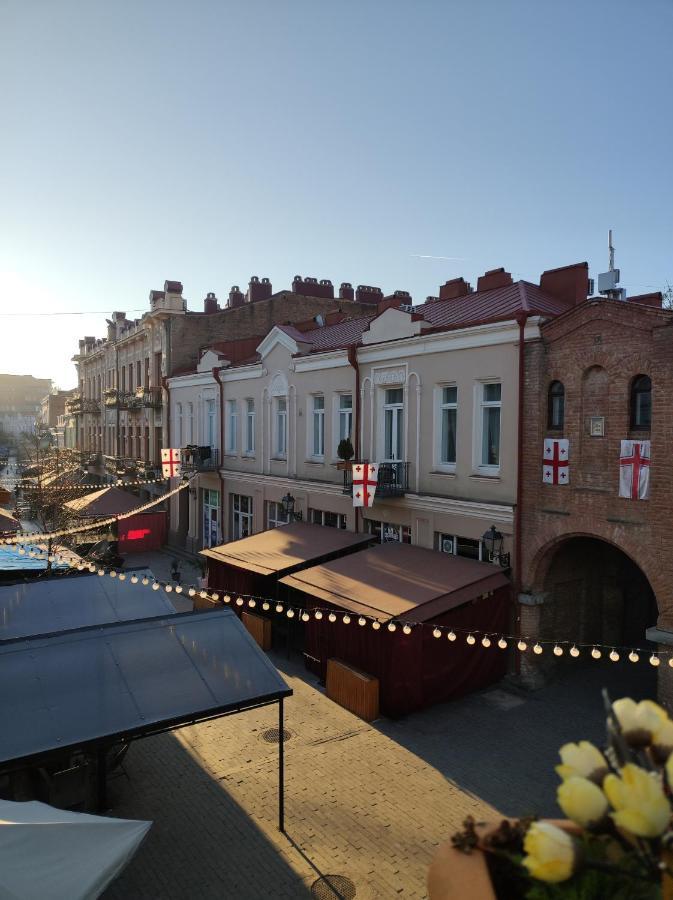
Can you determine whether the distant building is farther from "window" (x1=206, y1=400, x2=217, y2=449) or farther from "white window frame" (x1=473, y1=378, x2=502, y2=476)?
"white window frame" (x1=473, y1=378, x2=502, y2=476)

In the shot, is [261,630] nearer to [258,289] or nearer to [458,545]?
[458,545]

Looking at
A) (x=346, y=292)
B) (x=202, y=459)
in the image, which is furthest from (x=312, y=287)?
(x=202, y=459)

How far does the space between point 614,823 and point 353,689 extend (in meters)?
11.0

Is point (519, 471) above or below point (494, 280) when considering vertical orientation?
below

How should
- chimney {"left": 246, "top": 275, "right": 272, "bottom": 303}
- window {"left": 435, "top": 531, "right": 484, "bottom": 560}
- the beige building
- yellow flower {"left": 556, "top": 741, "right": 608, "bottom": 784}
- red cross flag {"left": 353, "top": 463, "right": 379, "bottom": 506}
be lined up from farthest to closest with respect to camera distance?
chimney {"left": 246, "top": 275, "right": 272, "bottom": 303} → red cross flag {"left": 353, "top": 463, "right": 379, "bottom": 506} → window {"left": 435, "top": 531, "right": 484, "bottom": 560} → the beige building → yellow flower {"left": 556, "top": 741, "right": 608, "bottom": 784}

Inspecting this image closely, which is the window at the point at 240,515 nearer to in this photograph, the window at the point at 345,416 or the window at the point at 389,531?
the window at the point at 345,416

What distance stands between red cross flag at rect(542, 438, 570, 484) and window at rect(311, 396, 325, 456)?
28.4ft

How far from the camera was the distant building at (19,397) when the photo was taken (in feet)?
488

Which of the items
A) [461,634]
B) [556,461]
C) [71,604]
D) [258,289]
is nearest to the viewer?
[71,604]

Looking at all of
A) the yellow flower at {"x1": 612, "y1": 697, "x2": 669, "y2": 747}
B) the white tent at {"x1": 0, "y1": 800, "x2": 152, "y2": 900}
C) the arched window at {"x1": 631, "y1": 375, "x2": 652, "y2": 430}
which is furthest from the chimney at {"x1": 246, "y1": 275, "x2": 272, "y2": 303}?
the yellow flower at {"x1": 612, "y1": 697, "x2": 669, "y2": 747}

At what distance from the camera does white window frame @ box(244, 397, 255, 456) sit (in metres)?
24.2

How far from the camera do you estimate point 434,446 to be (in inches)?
627

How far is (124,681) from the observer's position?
829 centimetres

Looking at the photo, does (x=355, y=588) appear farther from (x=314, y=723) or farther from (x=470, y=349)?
(x=470, y=349)
